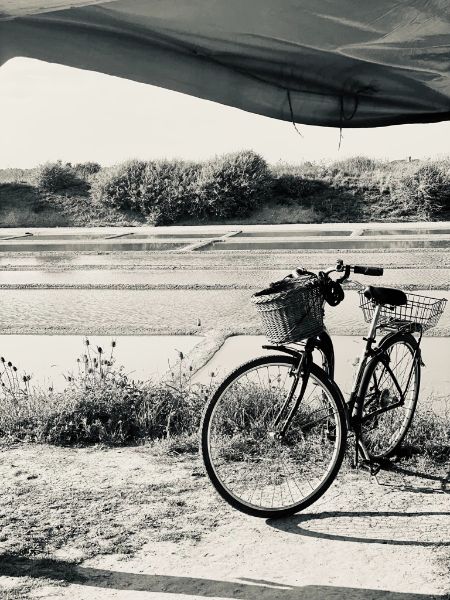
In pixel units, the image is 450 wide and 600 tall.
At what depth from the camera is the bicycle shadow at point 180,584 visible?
11.3 feet

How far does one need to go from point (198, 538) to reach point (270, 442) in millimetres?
892

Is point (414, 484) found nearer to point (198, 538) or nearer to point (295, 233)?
point (198, 538)

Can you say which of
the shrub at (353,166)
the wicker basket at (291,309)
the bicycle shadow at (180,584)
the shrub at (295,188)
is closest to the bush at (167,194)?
the shrub at (295,188)

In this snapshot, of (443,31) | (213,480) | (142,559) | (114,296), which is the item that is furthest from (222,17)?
(114,296)

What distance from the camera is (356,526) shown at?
414 cm

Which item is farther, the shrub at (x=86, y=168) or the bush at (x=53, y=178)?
the shrub at (x=86, y=168)

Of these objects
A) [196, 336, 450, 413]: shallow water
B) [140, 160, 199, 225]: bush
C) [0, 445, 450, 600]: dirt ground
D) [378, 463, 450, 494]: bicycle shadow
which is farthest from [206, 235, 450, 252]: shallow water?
[0, 445, 450, 600]: dirt ground

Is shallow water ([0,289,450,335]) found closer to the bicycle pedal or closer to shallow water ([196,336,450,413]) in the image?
shallow water ([196,336,450,413])

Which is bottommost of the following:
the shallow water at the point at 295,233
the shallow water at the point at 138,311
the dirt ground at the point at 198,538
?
the dirt ground at the point at 198,538

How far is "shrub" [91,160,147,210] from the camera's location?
29.8m

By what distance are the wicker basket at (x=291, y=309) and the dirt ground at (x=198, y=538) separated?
0.94 m

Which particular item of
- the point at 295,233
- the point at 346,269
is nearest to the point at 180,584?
the point at 346,269

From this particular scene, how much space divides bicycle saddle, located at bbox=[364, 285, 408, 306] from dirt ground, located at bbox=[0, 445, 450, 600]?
3.30 feet

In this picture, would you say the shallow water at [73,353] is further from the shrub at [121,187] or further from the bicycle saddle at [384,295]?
the shrub at [121,187]
